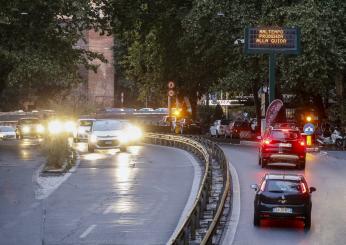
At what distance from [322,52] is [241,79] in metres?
6.21

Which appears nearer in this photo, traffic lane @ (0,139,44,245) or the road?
the road

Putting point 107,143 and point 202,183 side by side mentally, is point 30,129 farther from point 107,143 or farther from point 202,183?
point 202,183

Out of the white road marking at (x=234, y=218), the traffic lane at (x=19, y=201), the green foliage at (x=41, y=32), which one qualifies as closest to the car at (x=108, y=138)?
the traffic lane at (x=19, y=201)

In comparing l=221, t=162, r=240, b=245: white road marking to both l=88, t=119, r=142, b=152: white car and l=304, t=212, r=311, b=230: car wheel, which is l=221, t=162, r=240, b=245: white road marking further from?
l=88, t=119, r=142, b=152: white car

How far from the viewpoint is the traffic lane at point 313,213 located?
57.5ft

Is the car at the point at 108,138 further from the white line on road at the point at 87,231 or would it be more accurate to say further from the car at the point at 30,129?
the white line on road at the point at 87,231

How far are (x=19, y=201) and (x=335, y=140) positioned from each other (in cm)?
2990

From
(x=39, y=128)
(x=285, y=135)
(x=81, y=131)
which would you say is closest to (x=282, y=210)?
(x=285, y=135)

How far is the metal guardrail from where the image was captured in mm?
14130

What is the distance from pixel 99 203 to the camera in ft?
76.3

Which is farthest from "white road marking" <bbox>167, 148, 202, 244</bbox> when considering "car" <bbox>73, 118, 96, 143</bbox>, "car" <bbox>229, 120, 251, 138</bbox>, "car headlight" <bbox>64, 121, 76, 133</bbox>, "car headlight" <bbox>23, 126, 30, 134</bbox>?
"car headlight" <bbox>23, 126, 30, 134</bbox>

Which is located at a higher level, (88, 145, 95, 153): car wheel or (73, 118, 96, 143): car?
(73, 118, 96, 143): car

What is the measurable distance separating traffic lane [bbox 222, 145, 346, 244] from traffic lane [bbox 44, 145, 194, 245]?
1786 mm

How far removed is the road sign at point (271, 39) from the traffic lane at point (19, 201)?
12.7m
